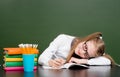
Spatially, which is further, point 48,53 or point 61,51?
point 61,51

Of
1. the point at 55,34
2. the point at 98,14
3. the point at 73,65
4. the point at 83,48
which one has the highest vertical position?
the point at 98,14

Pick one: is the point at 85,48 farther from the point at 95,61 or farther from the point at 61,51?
the point at 61,51

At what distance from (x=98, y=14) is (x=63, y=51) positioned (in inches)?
25.7

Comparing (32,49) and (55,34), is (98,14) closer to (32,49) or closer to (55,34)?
(55,34)

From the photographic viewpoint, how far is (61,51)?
95.7 inches

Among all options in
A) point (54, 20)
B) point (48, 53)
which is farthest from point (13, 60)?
point (54, 20)

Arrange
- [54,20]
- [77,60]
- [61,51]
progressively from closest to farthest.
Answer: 1. [77,60]
2. [61,51]
3. [54,20]

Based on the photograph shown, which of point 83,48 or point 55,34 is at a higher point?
point 55,34

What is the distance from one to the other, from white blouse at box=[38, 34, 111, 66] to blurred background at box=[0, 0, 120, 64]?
259 millimetres

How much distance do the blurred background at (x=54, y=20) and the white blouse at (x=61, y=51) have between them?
259 mm

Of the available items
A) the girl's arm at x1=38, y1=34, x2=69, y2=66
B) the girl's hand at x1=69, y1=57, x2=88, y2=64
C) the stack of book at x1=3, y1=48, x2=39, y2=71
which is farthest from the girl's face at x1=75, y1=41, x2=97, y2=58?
the stack of book at x1=3, y1=48, x2=39, y2=71

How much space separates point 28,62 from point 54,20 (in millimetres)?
1064

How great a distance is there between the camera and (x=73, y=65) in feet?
6.45

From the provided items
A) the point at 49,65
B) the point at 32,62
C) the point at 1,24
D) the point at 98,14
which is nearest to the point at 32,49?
the point at 32,62
